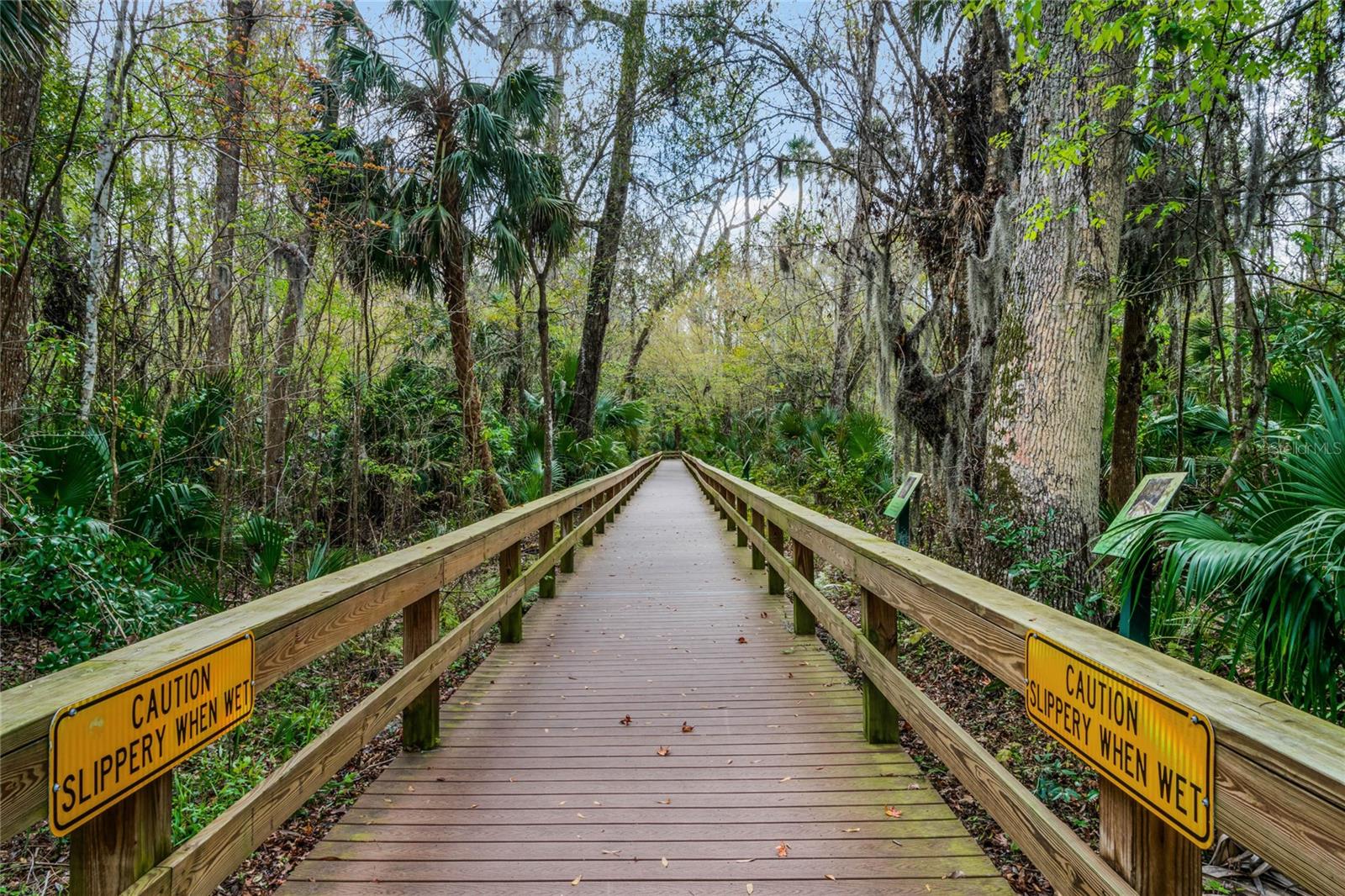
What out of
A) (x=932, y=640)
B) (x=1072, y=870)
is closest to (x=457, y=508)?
(x=932, y=640)

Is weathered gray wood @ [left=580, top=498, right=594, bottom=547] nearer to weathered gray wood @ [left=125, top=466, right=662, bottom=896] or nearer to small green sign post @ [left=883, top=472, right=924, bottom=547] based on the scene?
small green sign post @ [left=883, top=472, right=924, bottom=547]

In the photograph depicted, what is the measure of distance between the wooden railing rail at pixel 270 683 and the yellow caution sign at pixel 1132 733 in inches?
71.7

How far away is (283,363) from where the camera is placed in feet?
29.0

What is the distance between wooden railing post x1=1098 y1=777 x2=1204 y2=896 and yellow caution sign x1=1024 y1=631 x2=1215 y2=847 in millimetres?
67

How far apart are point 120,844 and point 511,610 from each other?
3452 mm

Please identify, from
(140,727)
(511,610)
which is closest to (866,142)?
(511,610)

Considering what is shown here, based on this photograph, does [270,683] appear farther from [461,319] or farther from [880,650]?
[461,319]

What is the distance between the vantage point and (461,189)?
390 inches

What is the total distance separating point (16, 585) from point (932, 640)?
20.0 ft

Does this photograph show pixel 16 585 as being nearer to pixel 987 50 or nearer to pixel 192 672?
pixel 192 672

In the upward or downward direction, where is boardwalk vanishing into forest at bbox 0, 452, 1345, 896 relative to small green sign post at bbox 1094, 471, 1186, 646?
downward

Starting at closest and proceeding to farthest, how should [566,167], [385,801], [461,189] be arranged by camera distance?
[385,801]
[461,189]
[566,167]

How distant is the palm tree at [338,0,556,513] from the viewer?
927 centimetres

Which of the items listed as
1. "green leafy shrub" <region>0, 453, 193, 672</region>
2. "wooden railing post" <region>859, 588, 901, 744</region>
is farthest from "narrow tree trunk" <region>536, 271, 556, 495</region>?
"wooden railing post" <region>859, 588, 901, 744</region>
